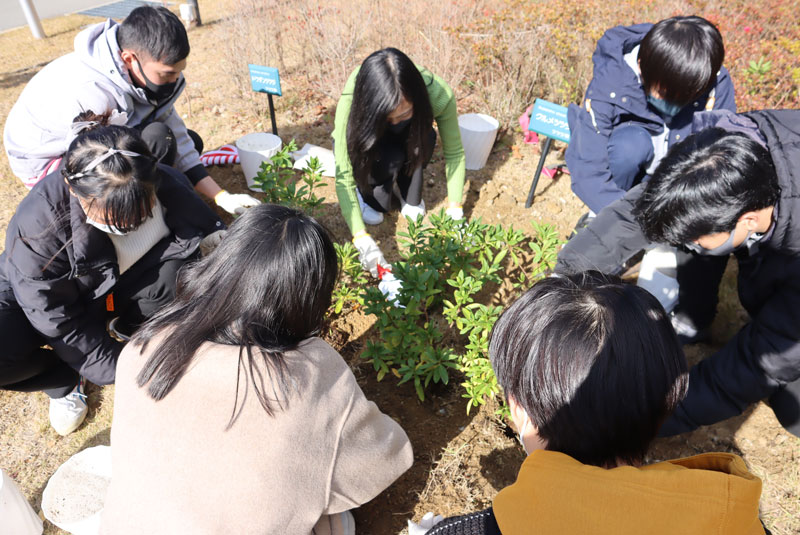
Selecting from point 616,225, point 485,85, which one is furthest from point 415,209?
point 485,85

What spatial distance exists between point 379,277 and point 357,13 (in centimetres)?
365

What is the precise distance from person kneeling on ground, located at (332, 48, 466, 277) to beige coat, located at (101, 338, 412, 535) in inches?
56.9

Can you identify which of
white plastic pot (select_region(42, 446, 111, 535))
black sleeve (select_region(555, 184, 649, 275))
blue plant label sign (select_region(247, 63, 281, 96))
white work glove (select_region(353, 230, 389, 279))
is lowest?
white plastic pot (select_region(42, 446, 111, 535))

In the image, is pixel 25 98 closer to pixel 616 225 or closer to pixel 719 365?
pixel 616 225

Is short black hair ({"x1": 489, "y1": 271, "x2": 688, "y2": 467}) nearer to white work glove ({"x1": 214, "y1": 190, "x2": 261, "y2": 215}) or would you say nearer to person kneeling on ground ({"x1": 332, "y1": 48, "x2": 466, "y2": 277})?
person kneeling on ground ({"x1": 332, "y1": 48, "x2": 466, "y2": 277})

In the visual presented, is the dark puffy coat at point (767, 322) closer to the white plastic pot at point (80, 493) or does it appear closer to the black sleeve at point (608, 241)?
the black sleeve at point (608, 241)

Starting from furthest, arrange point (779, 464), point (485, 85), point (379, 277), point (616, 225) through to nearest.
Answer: point (485, 85) < point (379, 277) < point (616, 225) < point (779, 464)


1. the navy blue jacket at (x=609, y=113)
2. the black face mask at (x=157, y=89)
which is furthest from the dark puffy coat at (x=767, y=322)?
the black face mask at (x=157, y=89)

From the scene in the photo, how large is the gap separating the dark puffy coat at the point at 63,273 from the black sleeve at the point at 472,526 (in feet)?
5.45

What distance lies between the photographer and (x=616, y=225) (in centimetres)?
226

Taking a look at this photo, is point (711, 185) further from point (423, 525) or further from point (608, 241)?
point (423, 525)

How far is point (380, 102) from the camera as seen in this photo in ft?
7.97

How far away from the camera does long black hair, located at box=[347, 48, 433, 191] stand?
2379mm

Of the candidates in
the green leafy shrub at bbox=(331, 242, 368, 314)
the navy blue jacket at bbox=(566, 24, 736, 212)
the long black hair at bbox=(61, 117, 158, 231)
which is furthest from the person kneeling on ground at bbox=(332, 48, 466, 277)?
the long black hair at bbox=(61, 117, 158, 231)
